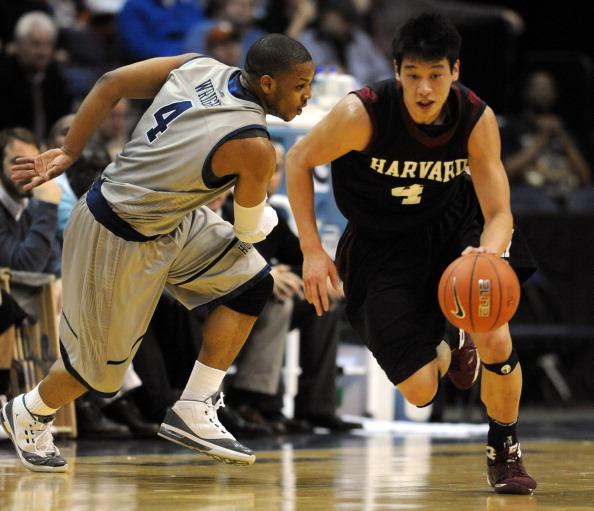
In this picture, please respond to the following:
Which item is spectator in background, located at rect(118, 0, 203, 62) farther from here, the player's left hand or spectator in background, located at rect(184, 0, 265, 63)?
the player's left hand

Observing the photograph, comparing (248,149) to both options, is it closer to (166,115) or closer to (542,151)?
(166,115)

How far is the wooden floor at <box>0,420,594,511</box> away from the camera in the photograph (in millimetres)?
3908

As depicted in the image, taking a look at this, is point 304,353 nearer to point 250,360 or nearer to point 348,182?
point 250,360

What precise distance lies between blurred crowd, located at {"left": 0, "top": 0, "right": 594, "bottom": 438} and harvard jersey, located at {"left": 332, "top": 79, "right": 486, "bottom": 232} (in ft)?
6.37

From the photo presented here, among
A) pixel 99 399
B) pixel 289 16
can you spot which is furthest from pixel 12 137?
pixel 289 16

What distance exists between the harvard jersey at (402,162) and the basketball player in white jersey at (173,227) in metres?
0.29

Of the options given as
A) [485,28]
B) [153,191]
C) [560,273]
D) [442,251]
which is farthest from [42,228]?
[485,28]

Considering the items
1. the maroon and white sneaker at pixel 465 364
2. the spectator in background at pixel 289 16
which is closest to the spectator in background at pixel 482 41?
the spectator in background at pixel 289 16

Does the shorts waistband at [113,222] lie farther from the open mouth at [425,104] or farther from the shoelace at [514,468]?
the shoelace at [514,468]

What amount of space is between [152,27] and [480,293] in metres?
5.93

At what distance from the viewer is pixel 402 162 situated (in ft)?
14.6

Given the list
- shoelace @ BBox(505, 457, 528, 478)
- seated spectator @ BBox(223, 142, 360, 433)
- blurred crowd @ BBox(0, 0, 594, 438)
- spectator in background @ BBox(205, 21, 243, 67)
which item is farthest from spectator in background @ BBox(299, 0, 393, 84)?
shoelace @ BBox(505, 457, 528, 478)

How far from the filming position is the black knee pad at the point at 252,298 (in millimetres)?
4688

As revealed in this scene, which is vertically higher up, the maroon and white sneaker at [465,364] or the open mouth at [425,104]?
the open mouth at [425,104]
